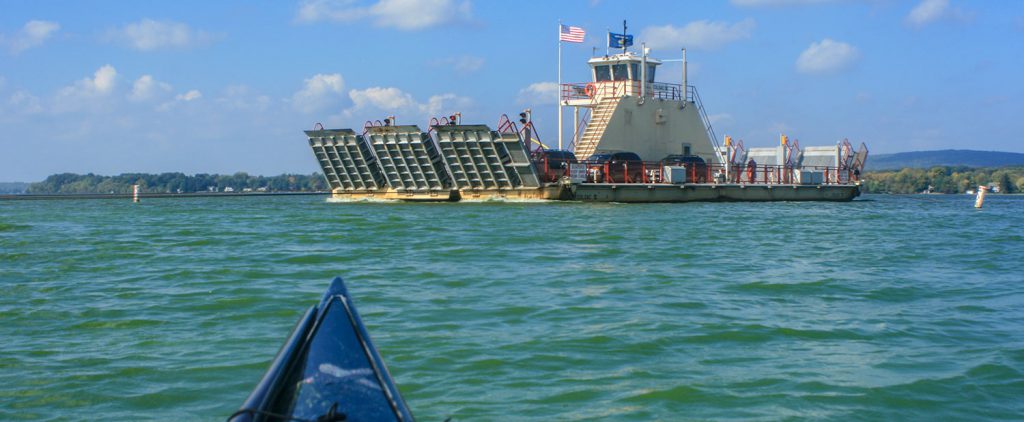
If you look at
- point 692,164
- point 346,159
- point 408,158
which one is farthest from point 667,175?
point 346,159

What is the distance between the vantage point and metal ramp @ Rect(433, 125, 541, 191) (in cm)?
3753

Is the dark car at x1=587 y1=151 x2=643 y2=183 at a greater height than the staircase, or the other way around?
the staircase

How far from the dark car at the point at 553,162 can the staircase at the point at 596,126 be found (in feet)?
6.45

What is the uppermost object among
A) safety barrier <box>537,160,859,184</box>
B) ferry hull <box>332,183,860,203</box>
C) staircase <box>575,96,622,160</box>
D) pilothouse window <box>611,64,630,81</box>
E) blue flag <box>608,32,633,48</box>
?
blue flag <box>608,32,633,48</box>

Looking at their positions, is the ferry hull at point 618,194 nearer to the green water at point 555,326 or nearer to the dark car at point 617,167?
the dark car at point 617,167

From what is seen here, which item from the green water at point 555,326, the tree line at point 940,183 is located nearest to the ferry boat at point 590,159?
the green water at point 555,326

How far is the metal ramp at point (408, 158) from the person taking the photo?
40.3 m

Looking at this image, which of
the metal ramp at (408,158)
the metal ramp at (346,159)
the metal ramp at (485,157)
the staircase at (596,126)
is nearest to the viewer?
the metal ramp at (485,157)

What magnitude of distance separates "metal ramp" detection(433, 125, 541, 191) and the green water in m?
18.1

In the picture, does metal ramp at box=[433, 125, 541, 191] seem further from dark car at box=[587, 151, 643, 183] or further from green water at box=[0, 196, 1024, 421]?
green water at box=[0, 196, 1024, 421]

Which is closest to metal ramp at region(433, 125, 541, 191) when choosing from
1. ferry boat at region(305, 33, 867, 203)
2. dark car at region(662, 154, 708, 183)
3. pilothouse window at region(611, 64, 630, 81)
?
ferry boat at region(305, 33, 867, 203)

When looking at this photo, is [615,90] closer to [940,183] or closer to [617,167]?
[617,167]

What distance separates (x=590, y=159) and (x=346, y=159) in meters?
11.5

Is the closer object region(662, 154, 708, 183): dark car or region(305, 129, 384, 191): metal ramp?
region(305, 129, 384, 191): metal ramp
